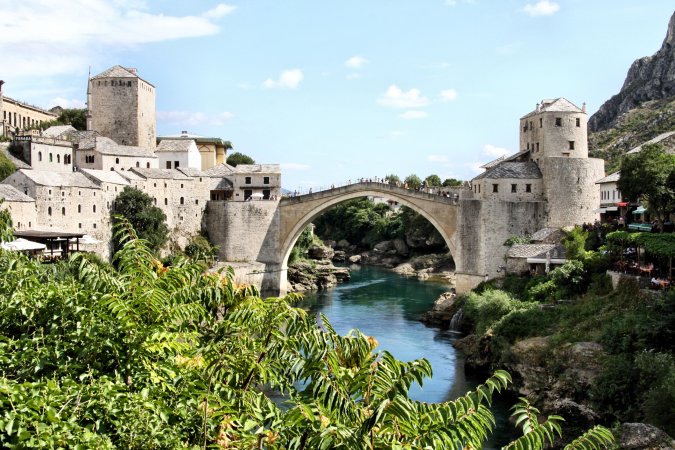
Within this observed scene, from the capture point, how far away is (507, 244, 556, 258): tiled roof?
118 feet

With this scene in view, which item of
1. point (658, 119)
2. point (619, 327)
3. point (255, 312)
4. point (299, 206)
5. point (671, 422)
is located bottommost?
point (671, 422)

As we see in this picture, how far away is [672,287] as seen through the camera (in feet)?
78.1

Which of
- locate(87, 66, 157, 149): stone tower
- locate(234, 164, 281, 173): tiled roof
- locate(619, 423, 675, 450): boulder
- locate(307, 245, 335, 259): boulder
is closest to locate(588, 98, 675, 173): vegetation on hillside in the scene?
locate(307, 245, 335, 259): boulder

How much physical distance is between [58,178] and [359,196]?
17.5 m

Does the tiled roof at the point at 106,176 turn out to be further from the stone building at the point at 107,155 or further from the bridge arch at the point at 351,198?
the bridge arch at the point at 351,198

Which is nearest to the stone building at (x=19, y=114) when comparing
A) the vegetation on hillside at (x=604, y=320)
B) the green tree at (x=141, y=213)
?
the green tree at (x=141, y=213)

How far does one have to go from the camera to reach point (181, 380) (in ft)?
23.5

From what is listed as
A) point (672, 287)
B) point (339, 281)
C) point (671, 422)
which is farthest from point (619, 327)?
point (339, 281)

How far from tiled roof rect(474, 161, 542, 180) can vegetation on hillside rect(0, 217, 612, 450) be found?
3282 centimetres

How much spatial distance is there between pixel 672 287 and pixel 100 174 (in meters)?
30.8

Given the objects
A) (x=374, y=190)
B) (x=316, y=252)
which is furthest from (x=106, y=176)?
(x=316, y=252)

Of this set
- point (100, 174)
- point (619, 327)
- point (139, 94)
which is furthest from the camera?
point (139, 94)

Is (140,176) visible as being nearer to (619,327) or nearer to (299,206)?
(299,206)

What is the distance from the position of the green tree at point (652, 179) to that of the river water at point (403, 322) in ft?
32.6
